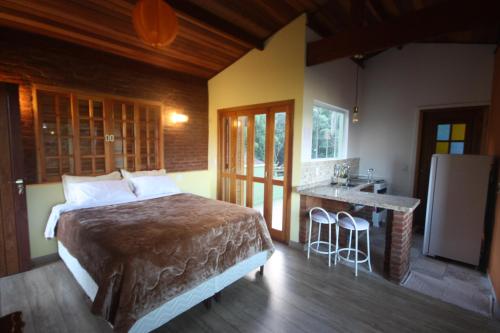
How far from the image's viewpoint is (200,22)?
10.0 feet

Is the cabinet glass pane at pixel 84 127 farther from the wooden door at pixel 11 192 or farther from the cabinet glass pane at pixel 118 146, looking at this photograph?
the wooden door at pixel 11 192

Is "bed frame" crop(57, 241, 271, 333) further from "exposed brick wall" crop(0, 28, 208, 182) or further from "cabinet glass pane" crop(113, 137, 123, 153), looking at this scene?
"exposed brick wall" crop(0, 28, 208, 182)

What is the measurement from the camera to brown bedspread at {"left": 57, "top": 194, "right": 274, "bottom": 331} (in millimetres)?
1729

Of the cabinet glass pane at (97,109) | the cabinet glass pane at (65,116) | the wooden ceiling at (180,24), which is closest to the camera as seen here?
the wooden ceiling at (180,24)

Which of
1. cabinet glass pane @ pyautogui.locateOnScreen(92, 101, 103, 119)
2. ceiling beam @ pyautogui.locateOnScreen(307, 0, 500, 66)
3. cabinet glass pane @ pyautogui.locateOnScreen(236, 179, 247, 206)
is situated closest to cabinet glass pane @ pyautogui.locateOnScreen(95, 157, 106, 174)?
cabinet glass pane @ pyautogui.locateOnScreen(92, 101, 103, 119)

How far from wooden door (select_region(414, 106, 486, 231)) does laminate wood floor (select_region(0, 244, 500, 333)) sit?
2.54 meters

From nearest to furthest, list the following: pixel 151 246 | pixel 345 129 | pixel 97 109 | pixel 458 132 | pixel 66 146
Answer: pixel 151 246
pixel 66 146
pixel 97 109
pixel 458 132
pixel 345 129

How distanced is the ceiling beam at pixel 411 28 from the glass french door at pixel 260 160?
2.94 feet

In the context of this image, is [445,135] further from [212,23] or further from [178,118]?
[178,118]

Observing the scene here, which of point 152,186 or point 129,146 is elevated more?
point 129,146

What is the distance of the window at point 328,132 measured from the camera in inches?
156

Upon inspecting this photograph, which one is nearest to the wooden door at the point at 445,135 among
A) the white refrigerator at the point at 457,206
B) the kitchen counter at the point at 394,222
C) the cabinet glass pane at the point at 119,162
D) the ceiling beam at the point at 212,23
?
the white refrigerator at the point at 457,206

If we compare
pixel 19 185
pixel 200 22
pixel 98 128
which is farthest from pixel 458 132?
pixel 19 185

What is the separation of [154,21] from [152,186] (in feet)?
7.99
